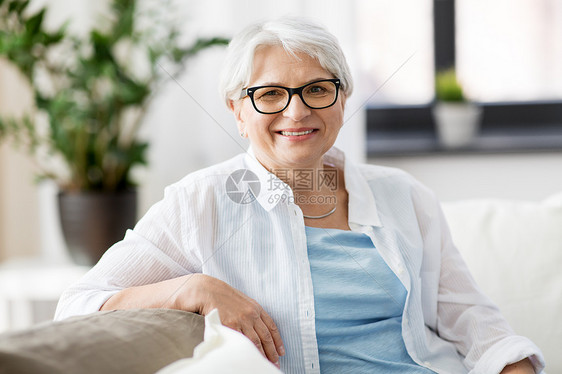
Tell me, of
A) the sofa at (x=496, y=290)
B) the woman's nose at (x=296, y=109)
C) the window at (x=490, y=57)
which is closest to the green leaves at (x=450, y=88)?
the window at (x=490, y=57)

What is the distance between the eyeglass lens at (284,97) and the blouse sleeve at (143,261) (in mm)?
233

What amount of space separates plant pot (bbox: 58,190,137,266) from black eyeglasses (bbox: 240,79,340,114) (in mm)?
1074

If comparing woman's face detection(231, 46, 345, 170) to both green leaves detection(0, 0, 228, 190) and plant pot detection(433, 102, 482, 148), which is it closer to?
green leaves detection(0, 0, 228, 190)

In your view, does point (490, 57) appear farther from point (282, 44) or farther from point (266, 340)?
point (266, 340)

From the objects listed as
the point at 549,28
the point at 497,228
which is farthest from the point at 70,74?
the point at 549,28

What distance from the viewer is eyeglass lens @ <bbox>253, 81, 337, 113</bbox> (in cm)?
114

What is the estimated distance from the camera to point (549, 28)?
2539 mm

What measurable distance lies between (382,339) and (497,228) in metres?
0.53

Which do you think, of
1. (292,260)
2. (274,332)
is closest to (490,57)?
(292,260)

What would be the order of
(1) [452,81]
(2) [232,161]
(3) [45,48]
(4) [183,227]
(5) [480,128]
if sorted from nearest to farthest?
(4) [183,227], (2) [232,161], (3) [45,48], (1) [452,81], (5) [480,128]

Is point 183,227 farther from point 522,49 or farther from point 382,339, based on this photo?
point 522,49

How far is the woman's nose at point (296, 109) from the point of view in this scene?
112cm

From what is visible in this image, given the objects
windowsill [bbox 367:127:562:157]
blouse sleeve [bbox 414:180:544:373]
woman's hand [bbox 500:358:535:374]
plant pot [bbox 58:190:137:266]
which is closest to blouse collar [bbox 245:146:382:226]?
blouse sleeve [bbox 414:180:544:373]

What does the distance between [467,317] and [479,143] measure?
1394 mm
